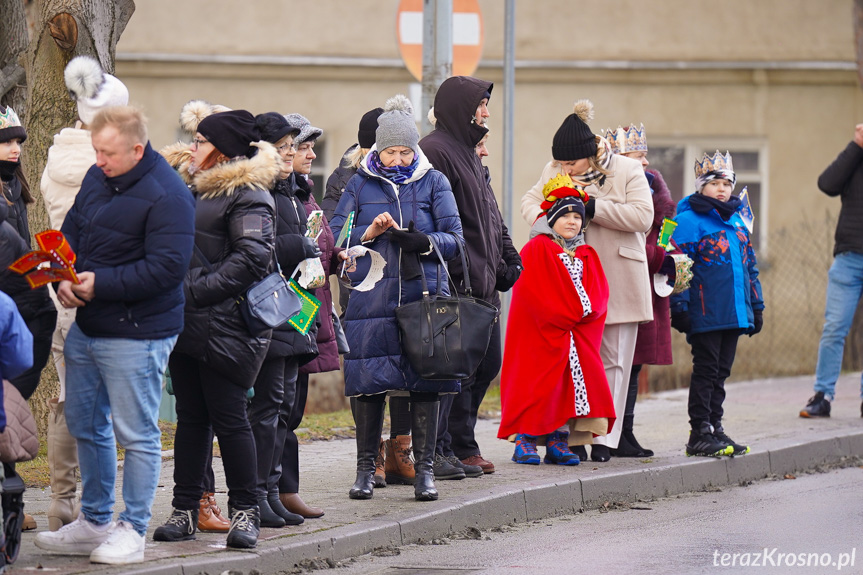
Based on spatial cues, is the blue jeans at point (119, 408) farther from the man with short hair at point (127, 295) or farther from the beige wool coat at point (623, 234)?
the beige wool coat at point (623, 234)

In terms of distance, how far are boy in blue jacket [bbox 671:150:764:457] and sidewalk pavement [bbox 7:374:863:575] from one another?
35 centimetres

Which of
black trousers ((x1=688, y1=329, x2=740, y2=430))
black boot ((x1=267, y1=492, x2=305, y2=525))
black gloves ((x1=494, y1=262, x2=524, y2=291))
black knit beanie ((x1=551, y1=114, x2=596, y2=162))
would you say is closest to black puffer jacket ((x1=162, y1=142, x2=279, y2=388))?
black boot ((x1=267, y1=492, x2=305, y2=525))

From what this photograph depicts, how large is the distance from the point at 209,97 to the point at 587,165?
32.4ft

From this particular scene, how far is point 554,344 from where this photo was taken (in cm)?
866

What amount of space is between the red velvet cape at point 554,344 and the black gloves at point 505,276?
25cm

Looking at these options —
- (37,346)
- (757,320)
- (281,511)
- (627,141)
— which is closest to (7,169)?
(37,346)

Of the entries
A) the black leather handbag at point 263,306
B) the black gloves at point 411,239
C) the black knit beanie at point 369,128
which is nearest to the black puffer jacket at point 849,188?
the black knit beanie at point 369,128

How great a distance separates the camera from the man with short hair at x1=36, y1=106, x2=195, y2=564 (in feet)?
18.2

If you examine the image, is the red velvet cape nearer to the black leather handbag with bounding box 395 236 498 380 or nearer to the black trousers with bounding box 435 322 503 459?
the black trousers with bounding box 435 322 503 459

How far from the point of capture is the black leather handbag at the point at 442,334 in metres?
7.17

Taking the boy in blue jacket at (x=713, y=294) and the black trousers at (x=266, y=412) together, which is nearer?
the black trousers at (x=266, y=412)

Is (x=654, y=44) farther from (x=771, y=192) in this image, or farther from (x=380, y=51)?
(x=380, y=51)

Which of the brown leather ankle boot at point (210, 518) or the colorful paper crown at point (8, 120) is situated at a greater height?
the colorful paper crown at point (8, 120)

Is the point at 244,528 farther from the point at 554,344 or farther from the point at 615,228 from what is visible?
the point at 615,228
